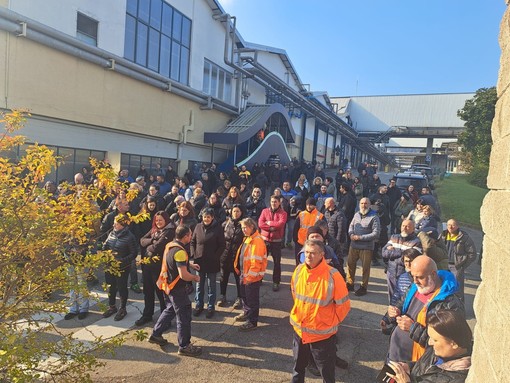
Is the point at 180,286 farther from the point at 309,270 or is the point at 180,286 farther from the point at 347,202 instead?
the point at 347,202

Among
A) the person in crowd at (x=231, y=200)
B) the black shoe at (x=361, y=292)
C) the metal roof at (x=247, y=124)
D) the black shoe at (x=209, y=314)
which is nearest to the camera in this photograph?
the black shoe at (x=209, y=314)

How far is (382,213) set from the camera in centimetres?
868

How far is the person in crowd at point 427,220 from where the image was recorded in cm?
693

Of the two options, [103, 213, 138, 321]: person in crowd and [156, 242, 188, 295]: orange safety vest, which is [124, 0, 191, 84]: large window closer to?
[103, 213, 138, 321]: person in crowd

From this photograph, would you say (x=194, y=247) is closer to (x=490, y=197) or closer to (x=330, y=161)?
(x=490, y=197)

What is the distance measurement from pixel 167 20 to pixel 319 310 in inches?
717

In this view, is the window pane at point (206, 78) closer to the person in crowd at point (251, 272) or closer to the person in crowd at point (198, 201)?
the person in crowd at point (198, 201)

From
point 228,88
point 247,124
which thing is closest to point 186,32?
point 228,88

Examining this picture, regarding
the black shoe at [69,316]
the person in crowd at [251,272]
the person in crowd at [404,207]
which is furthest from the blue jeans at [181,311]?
the person in crowd at [404,207]

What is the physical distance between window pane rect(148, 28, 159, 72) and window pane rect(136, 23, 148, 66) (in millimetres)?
339

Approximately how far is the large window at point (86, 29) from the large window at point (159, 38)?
169 cm

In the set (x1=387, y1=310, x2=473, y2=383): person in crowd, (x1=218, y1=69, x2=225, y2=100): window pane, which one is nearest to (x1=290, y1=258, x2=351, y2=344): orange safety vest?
(x1=387, y1=310, x2=473, y2=383): person in crowd

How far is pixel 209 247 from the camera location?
223 inches

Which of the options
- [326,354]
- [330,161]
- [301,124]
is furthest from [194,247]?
[330,161]
